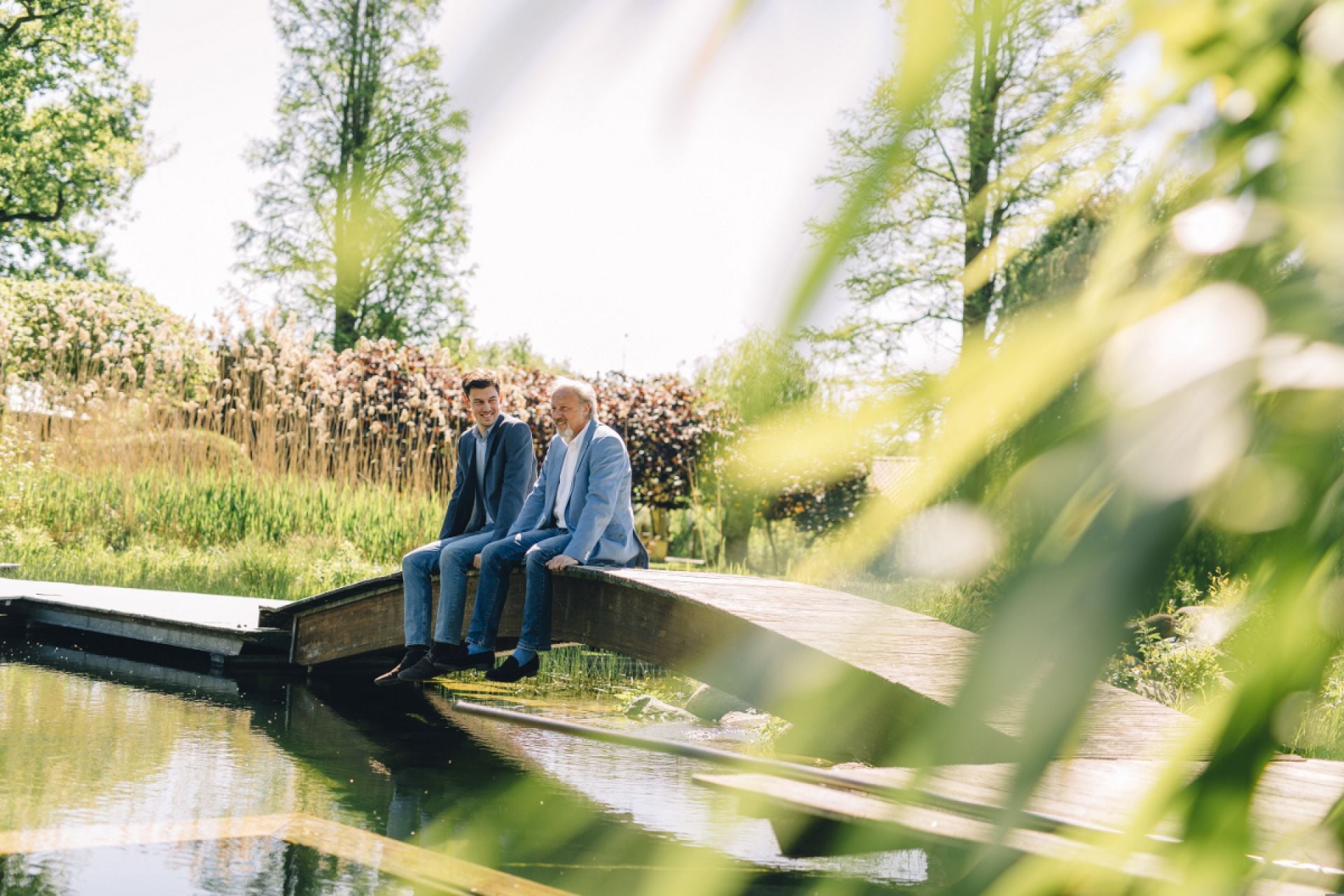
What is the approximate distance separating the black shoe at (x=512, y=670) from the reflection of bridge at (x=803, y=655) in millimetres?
200

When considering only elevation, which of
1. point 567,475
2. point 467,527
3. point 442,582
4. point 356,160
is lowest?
point 442,582

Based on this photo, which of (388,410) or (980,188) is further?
(388,410)

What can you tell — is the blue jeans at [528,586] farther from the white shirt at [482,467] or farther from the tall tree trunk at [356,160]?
the tall tree trunk at [356,160]

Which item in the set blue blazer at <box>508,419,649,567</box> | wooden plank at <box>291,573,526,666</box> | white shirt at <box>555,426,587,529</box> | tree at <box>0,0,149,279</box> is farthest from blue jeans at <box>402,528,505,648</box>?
tree at <box>0,0,149,279</box>

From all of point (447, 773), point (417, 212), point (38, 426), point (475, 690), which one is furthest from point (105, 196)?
point (417, 212)

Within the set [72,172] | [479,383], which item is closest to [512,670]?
[479,383]

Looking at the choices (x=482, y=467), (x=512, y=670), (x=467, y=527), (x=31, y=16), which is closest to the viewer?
(x=31, y=16)

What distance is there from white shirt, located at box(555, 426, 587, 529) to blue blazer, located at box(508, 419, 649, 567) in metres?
0.02

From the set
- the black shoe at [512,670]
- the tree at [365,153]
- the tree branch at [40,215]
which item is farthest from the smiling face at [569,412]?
the tree branch at [40,215]

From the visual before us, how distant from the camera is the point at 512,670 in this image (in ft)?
18.2

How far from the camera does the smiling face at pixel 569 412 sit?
18.8 feet

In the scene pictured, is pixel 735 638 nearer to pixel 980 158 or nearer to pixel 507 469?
pixel 507 469

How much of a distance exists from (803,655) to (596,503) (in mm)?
1974

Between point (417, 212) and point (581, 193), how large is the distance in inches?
2.1
